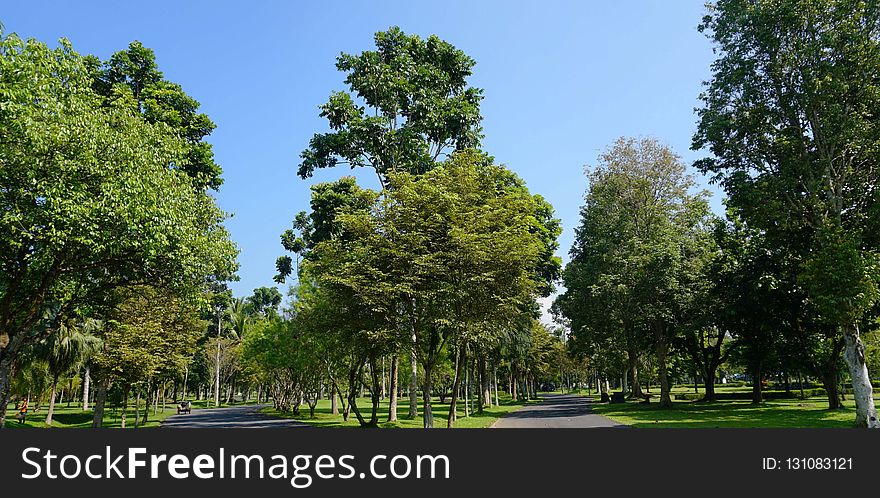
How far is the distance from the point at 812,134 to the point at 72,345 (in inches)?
1485

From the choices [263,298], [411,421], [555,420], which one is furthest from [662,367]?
[263,298]

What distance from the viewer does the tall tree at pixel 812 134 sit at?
70.8 feet

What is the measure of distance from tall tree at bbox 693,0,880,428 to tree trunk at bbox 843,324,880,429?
0.12 ft

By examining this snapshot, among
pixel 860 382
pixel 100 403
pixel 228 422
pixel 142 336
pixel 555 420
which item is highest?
pixel 142 336

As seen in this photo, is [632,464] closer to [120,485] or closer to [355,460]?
[355,460]

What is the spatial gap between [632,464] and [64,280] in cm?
1934

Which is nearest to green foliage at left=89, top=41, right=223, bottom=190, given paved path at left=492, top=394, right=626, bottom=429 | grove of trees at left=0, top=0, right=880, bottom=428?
grove of trees at left=0, top=0, right=880, bottom=428

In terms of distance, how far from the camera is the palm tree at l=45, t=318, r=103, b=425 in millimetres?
30922

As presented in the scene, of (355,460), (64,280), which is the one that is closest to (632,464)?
(355,460)

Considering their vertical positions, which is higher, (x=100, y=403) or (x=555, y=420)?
(x=100, y=403)

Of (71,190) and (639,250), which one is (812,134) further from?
(71,190)

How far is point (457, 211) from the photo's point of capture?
22.2 m

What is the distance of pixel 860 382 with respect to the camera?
21625mm

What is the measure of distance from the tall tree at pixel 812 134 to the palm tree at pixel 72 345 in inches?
1276
